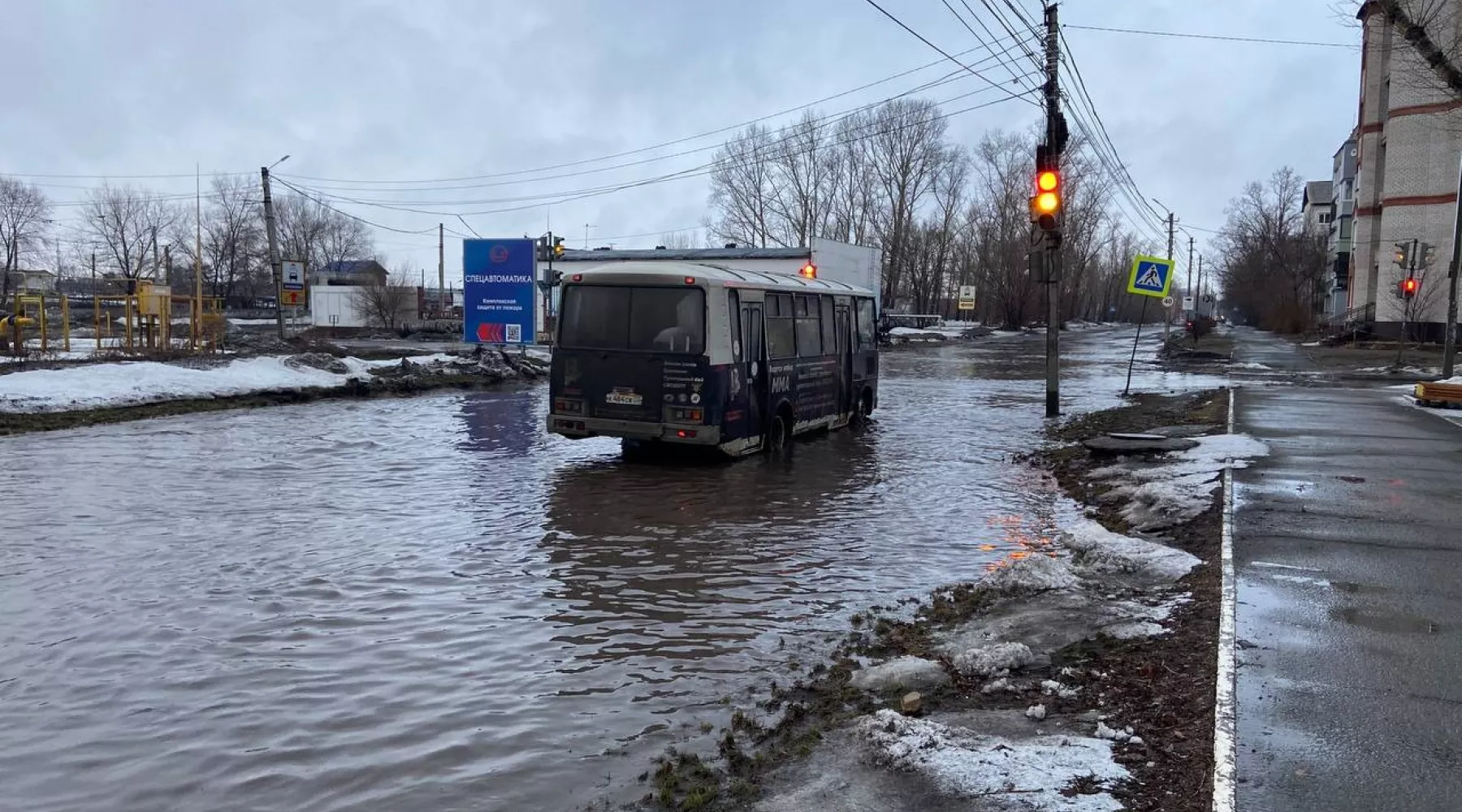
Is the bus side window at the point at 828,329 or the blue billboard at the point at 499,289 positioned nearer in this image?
the bus side window at the point at 828,329

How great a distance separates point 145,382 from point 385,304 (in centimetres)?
3861

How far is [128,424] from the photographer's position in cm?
1656

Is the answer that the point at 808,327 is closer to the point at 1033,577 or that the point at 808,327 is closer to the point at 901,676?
the point at 1033,577

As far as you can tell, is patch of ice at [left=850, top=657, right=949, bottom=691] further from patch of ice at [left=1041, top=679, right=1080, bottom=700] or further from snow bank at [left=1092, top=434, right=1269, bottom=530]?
snow bank at [left=1092, top=434, right=1269, bottom=530]

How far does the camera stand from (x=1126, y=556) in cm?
788

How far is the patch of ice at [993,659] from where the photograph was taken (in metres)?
5.50

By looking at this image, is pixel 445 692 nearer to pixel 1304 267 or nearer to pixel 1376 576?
pixel 1376 576

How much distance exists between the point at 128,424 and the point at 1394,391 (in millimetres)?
24667

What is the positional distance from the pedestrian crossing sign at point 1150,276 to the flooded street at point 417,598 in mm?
9690

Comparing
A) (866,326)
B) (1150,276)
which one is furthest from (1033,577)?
(1150,276)

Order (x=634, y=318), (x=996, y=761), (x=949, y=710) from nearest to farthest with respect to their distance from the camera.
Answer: (x=996, y=761) → (x=949, y=710) → (x=634, y=318)

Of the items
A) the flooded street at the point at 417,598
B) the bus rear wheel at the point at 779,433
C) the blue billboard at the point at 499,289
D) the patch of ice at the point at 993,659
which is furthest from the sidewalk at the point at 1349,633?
the blue billboard at the point at 499,289

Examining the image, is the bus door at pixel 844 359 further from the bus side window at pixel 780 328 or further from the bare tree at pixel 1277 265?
the bare tree at pixel 1277 265

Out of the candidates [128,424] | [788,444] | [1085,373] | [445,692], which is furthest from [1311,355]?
[445,692]
